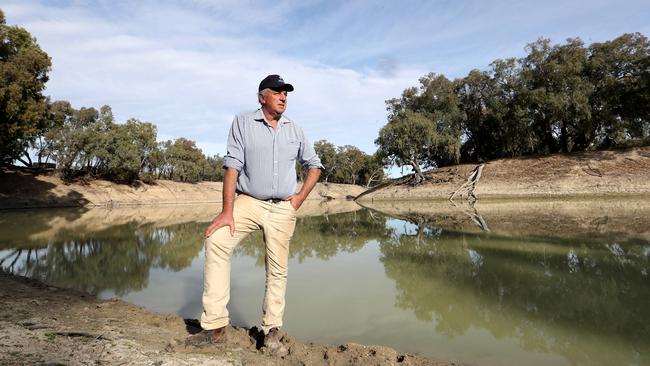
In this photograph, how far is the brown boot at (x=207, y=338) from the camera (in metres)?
3.65

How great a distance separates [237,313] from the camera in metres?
5.63

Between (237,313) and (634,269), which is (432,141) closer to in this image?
(634,269)

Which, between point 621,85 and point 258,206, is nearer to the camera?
point 258,206

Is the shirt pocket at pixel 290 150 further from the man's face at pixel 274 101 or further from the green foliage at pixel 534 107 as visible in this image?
the green foliage at pixel 534 107

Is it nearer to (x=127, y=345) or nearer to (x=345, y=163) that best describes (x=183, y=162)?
(x=345, y=163)

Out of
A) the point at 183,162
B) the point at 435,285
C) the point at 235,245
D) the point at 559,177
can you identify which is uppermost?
the point at 183,162

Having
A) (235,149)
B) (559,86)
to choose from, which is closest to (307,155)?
(235,149)

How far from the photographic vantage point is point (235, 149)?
3.83 meters

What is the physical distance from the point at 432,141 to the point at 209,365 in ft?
143

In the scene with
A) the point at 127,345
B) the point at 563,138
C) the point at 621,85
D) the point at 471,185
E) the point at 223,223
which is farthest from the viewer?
the point at 563,138

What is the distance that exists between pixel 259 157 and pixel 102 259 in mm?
8438

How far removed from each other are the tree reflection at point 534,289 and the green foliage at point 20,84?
3036 cm

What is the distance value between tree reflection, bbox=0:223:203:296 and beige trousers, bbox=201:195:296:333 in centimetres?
400

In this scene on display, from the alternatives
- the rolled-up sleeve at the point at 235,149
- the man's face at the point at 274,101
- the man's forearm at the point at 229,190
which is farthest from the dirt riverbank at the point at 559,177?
the man's forearm at the point at 229,190
